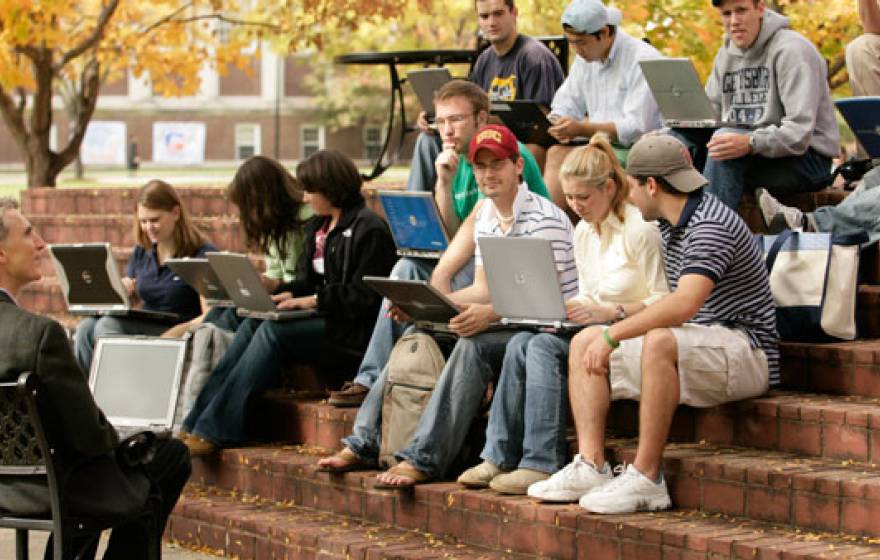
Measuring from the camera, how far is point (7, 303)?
629cm

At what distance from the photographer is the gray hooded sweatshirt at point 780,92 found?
27.7 feet

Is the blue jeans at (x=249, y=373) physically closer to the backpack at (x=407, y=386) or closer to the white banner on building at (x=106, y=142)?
the backpack at (x=407, y=386)

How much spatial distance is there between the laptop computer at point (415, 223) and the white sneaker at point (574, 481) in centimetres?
170

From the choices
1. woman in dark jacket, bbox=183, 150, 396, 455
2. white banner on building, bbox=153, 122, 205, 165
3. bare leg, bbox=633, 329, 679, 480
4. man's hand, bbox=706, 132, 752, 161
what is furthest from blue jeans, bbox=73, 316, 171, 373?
white banner on building, bbox=153, 122, 205, 165

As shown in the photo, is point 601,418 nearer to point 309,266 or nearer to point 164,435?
point 164,435

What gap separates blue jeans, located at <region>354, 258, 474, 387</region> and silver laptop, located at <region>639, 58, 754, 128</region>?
1.33 metres

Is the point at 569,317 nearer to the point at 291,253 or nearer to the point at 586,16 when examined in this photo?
the point at 586,16

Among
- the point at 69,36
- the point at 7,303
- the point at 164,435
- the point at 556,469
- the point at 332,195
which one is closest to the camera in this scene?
the point at 7,303

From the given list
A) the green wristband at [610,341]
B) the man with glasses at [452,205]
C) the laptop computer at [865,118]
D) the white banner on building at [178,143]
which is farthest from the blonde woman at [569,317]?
the white banner on building at [178,143]

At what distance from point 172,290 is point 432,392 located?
2796 millimetres

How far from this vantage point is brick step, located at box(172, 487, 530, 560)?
7434 mm

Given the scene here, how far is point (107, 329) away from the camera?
9984mm

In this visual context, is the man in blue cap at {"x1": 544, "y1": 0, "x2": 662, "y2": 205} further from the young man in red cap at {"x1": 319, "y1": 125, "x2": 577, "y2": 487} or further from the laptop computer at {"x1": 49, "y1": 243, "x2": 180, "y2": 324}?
the laptop computer at {"x1": 49, "y1": 243, "x2": 180, "y2": 324}

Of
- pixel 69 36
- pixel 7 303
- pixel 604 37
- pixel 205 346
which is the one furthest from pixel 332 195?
pixel 69 36
